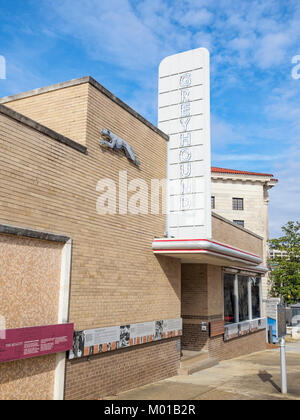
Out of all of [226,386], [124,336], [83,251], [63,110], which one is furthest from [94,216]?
[226,386]

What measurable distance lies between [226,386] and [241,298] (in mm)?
8976

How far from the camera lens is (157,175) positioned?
13.0 metres

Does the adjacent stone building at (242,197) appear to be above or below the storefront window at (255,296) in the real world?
above

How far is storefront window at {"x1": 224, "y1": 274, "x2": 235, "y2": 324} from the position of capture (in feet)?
58.6

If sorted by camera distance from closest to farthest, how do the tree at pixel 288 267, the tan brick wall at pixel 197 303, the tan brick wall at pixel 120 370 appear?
the tan brick wall at pixel 120 370 → the tan brick wall at pixel 197 303 → the tree at pixel 288 267

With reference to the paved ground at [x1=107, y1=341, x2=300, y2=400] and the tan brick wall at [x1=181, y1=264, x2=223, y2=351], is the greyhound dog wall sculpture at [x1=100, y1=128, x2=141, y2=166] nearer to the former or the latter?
the tan brick wall at [x1=181, y1=264, x2=223, y2=351]

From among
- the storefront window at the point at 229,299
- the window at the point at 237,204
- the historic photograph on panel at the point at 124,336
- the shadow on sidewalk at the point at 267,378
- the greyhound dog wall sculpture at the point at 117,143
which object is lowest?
the shadow on sidewalk at the point at 267,378

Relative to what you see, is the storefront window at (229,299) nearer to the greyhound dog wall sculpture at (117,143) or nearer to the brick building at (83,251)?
the brick building at (83,251)

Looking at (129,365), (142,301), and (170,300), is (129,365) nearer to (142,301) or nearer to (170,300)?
(142,301)

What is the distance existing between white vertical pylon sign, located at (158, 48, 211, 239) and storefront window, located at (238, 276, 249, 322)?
8.40m

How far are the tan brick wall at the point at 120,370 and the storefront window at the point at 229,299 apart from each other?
17.4 ft

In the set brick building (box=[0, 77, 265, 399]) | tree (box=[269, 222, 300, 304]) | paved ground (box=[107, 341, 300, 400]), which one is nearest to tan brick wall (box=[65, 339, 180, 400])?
brick building (box=[0, 77, 265, 399])

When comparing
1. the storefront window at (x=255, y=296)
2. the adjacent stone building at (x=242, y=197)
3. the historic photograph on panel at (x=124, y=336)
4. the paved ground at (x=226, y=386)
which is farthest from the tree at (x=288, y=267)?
the historic photograph on panel at (x=124, y=336)

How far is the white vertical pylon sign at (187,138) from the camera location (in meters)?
12.7
